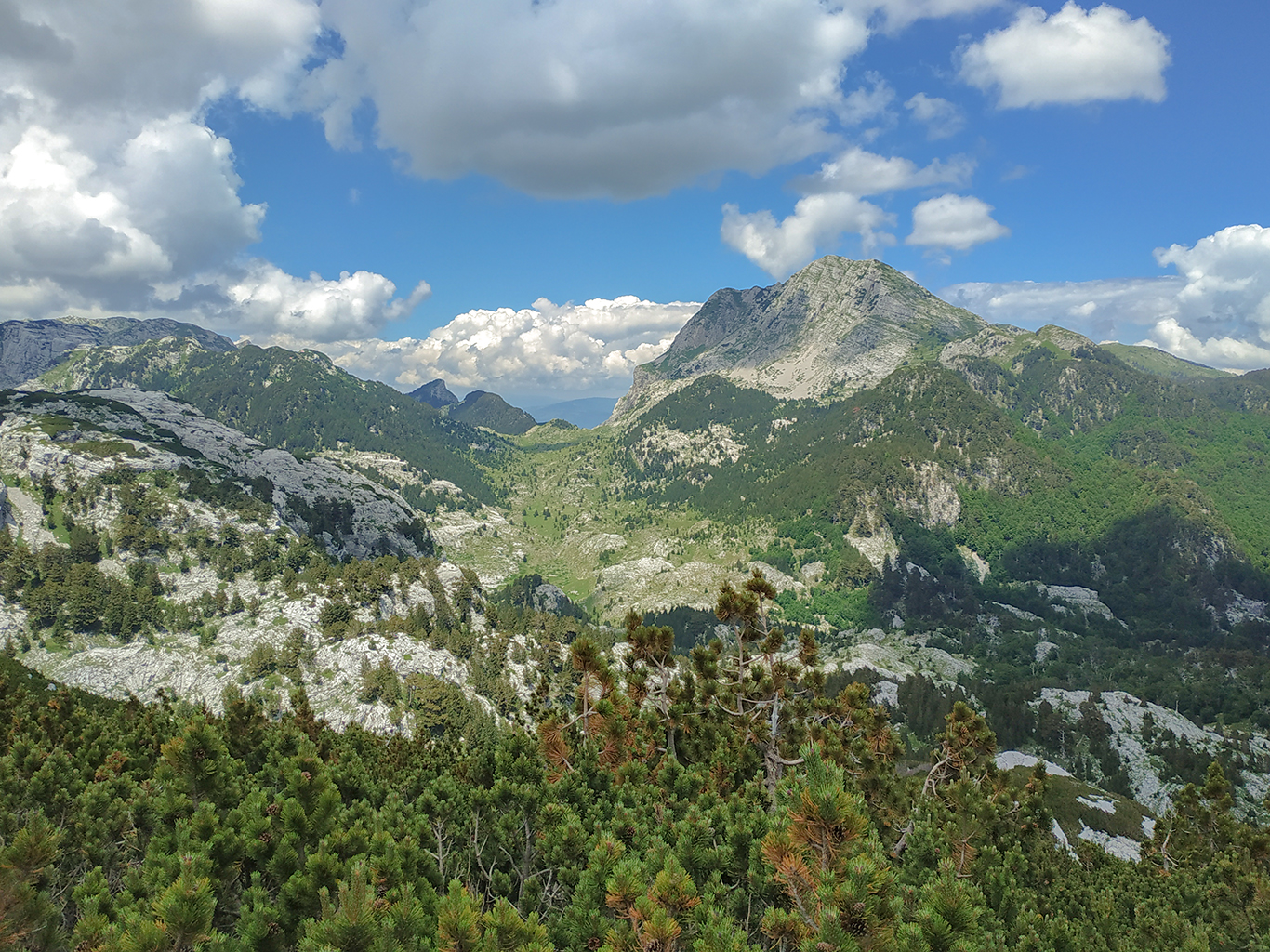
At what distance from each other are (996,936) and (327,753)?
34.3 metres

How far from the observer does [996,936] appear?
1714 cm

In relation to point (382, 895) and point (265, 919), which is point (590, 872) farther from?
point (265, 919)

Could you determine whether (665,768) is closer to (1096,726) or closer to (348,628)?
(348,628)

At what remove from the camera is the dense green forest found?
38.2 ft

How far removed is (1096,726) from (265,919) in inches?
7174

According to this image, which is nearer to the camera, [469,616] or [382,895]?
[382,895]

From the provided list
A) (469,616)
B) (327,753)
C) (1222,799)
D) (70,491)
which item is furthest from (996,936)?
(70,491)

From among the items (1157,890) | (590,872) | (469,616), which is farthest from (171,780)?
(469,616)

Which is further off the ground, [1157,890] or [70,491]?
[70,491]

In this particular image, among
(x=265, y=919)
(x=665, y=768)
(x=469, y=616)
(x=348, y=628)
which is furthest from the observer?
(x=469, y=616)

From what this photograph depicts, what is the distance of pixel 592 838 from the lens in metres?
17.2

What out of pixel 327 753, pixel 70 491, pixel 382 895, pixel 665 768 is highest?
pixel 70 491

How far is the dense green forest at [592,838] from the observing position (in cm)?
1163

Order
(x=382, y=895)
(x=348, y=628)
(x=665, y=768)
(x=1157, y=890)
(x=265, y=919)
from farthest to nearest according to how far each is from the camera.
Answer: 1. (x=348, y=628)
2. (x=1157, y=890)
3. (x=665, y=768)
4. (x=382, y=895)
5. (x=265, y=919)
